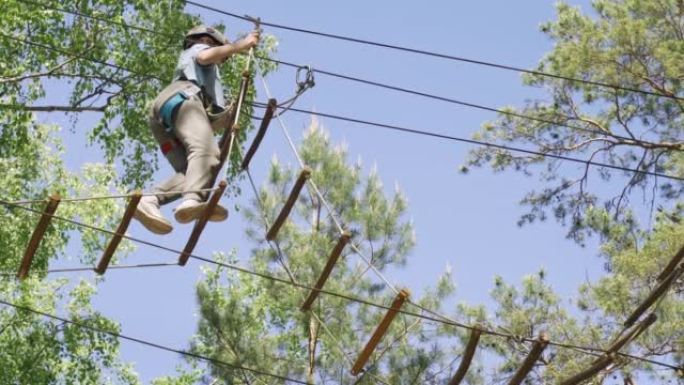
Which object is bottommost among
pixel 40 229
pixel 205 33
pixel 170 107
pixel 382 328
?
pixel 382 328

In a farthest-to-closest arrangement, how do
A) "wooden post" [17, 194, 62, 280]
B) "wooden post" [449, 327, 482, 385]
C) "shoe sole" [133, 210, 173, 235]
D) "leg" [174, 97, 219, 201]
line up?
"leg" [174, 97, 219, 201]
"shoe sole" [133, 210, 173, 235]
"wooden post" [449, 327, 482, 385]
"wooden post" [17, 194, 62, 280]

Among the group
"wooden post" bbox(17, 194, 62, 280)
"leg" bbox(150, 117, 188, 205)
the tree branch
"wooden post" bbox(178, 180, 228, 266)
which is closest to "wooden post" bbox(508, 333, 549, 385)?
"wooden post" bbox(178, 180, 228, 266)

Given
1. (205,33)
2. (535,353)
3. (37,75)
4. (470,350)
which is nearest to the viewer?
(535,353)

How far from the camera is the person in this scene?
632 centimetres

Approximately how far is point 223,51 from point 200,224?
3.14 feet

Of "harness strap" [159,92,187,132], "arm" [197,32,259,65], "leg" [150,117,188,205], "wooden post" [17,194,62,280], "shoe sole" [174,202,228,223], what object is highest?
"arm" [197,32,259,65]

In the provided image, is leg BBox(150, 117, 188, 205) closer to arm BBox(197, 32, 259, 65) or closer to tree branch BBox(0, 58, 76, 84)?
arm BBox(197, 32, 259, 65)

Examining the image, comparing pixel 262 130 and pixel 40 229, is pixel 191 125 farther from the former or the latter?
pixel 40 229

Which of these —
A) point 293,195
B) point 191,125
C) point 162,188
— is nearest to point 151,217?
point 162,188

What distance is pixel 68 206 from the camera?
52.1 ft

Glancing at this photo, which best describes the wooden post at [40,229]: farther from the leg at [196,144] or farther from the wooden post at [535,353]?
the wooden post at [535,353]

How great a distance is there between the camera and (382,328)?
6.23 meters

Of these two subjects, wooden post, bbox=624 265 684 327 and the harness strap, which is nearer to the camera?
wooden post, bbox=624 265 684 327

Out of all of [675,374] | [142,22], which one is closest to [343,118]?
[142,22]
